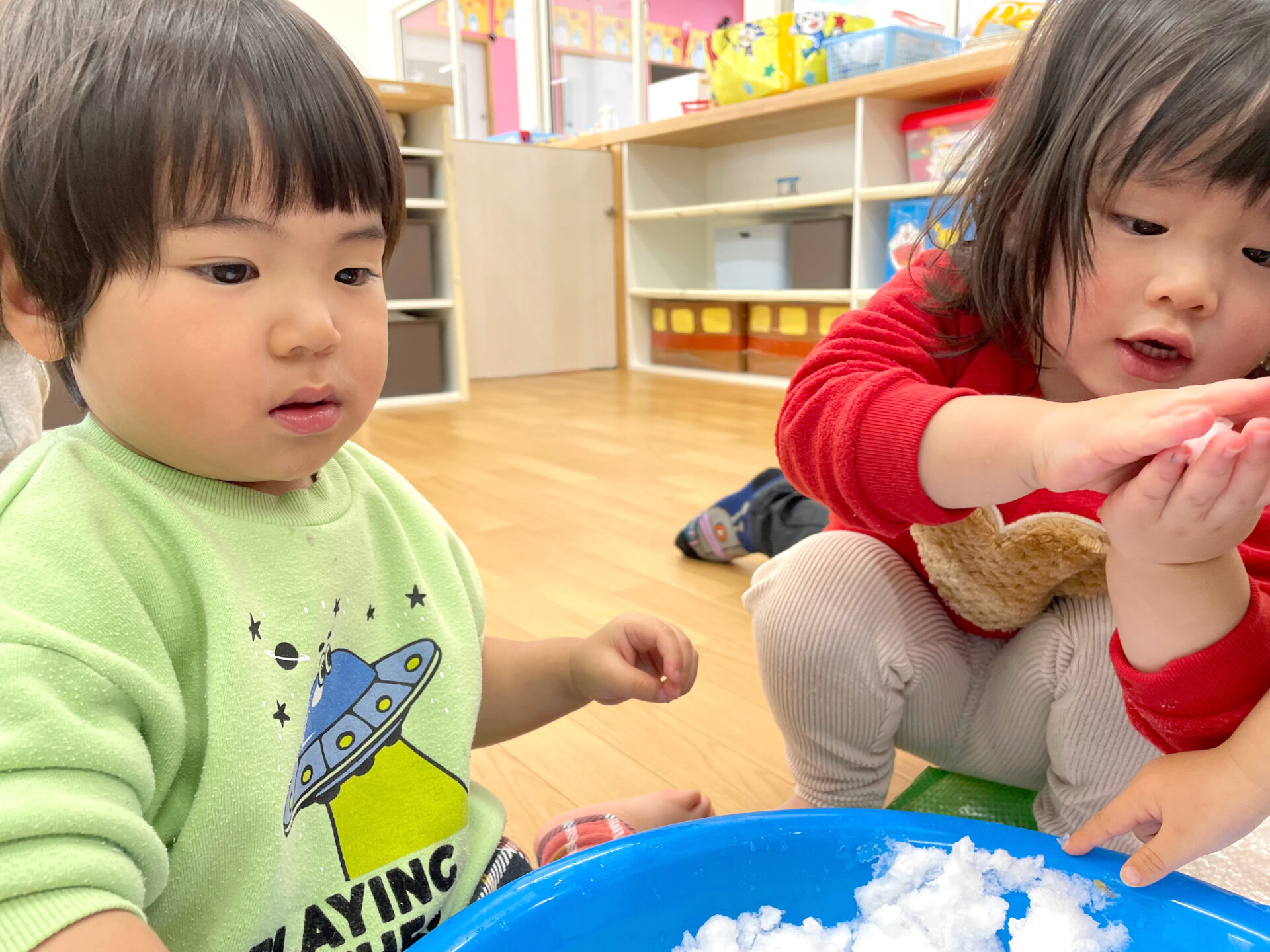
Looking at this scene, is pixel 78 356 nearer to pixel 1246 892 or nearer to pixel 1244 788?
pixel 1244 788

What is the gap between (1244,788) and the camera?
1.38 feet

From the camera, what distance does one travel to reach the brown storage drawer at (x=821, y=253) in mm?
2564

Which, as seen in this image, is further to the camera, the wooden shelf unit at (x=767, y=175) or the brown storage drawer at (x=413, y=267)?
the brown storage drawer at (x=413, y=267)

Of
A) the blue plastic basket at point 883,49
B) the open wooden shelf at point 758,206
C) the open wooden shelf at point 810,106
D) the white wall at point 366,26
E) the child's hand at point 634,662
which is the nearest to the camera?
the child's hand at point 634,662

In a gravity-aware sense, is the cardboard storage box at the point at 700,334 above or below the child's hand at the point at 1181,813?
above

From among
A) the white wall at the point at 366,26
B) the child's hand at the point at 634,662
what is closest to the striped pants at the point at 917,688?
the child's hand at the point at 634,662

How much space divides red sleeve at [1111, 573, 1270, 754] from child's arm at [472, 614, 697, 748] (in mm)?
228

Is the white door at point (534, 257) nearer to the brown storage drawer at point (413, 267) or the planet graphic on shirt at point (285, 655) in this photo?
the brown storage drawer at point (413, 267)

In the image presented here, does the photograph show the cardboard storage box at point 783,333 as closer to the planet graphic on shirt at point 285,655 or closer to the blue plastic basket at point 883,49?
the blue plastic basket at point 883,49

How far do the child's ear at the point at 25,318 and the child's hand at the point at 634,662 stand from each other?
305 mm

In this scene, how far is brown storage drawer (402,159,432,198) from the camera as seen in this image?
2572mm

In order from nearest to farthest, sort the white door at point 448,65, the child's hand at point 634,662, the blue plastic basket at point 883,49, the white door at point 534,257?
the child's hand at point 634,662 < the blue plastic basket at point 883,49 < the white door at point 534,257 < the white door at point 448,65

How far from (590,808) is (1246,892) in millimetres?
392

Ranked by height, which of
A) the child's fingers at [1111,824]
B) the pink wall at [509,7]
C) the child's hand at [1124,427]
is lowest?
the child's fingers at [1111,824]
